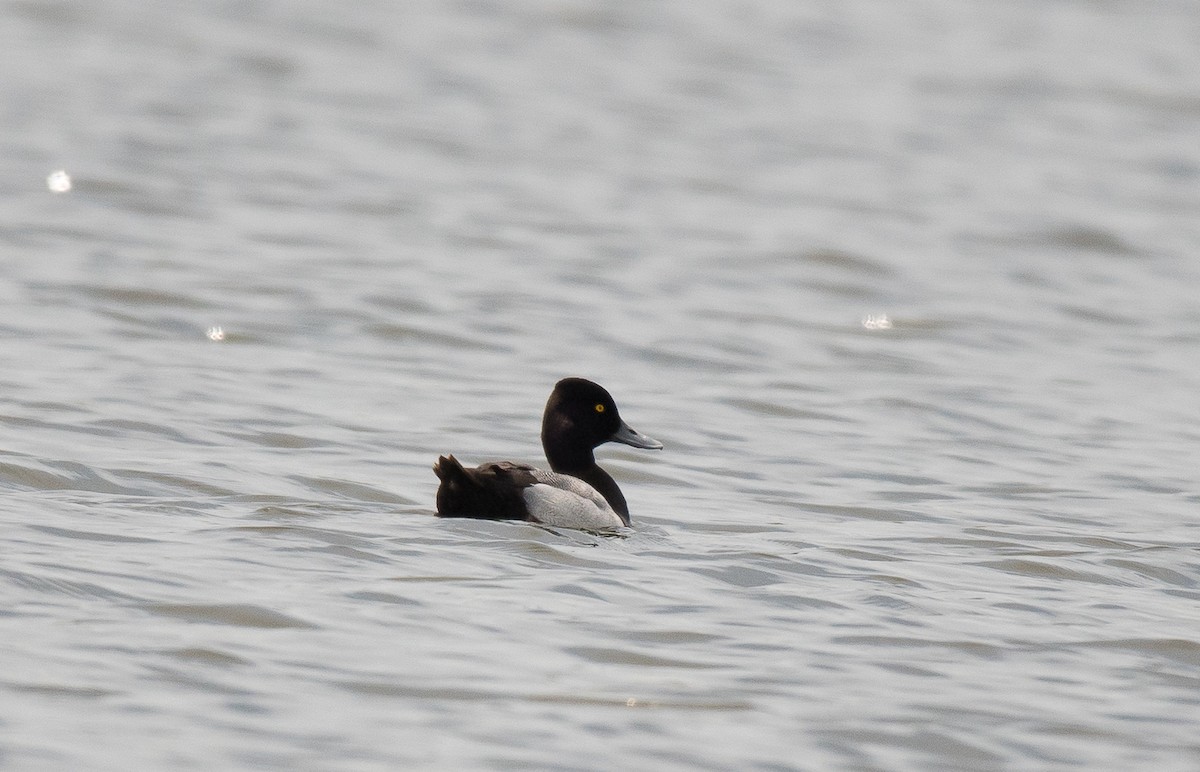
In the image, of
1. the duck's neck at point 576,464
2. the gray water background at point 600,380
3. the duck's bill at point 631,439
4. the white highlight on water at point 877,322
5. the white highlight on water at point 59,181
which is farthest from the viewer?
the white highlight on water at point 59,181

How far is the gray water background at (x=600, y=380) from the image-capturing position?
645 cm

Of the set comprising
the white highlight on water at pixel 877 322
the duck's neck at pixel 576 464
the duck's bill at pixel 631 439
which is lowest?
the white highlight on water at pixel 877 322

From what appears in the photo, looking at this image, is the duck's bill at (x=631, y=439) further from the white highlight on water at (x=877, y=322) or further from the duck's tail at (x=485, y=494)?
the white highlight on water at (x=877, y=322)

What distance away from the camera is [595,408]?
31.5ft

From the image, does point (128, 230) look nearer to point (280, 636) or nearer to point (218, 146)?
point (218, 146)

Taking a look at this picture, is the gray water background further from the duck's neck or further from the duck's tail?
the duck's neck

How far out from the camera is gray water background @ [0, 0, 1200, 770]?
6.45m

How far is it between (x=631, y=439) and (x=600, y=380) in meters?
3.41

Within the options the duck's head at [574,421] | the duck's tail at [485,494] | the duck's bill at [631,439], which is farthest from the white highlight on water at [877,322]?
the duck's tail at [485,494]

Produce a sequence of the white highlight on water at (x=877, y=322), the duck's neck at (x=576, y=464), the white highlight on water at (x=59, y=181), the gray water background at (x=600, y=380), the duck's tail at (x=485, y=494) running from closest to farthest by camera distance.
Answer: the gray water background at (x=600, y=380), the duck's tail at (x=485, y=494), the duck's neck at (x=576, y=464), the white highlight on water at (x=877, y=322), the white highlight on water at (x=59, y=181)

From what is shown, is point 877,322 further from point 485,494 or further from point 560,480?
point 485,494

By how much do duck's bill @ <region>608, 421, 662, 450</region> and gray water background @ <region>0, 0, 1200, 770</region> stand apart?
1.04 feet

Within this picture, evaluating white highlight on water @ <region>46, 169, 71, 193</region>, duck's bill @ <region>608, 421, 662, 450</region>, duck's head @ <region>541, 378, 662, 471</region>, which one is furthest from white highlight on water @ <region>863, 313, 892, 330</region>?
white highlight on water @ <region>46, 169, 71, 193</region>

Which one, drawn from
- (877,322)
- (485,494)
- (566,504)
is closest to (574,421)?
(566,504)
